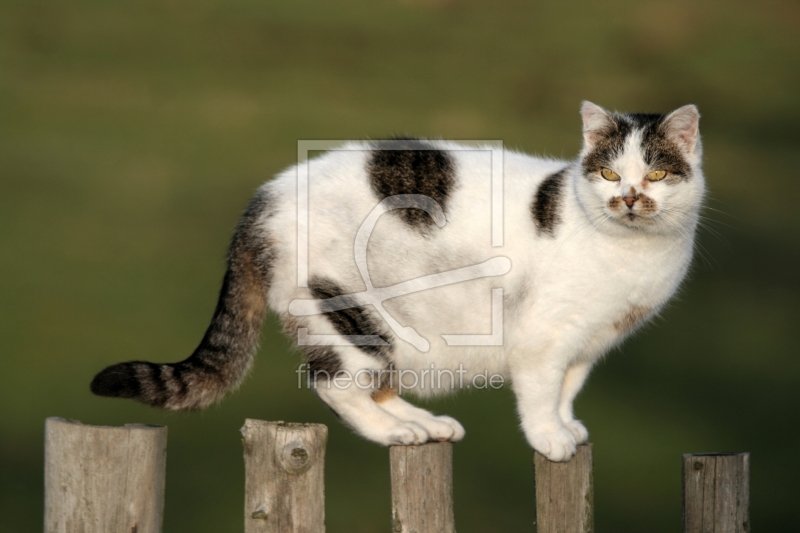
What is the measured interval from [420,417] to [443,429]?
0.13m

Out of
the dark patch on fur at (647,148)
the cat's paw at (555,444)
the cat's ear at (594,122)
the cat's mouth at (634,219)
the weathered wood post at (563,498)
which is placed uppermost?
the cat's ear at (594,122)

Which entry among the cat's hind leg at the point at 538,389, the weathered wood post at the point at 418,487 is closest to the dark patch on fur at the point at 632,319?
the cat's hind leg at the point at 538,389

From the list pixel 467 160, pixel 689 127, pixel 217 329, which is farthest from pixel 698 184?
pixel 217 329

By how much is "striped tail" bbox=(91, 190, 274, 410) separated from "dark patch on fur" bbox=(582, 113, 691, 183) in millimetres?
1113

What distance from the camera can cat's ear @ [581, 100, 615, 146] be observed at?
113 inches

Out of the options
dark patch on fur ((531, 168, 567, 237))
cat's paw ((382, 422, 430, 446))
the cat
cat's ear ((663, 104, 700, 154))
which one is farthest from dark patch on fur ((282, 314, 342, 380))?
cat's ear ((663, 104, 700, 154))

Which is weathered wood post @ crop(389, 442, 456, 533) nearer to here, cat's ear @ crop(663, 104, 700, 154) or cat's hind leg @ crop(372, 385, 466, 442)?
cat's hind leg @ crop(372, 385, 466, 442)

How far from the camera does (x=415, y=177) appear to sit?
296cm

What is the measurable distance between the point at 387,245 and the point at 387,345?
0.35m

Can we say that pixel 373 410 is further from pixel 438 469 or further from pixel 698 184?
pixel 698 184

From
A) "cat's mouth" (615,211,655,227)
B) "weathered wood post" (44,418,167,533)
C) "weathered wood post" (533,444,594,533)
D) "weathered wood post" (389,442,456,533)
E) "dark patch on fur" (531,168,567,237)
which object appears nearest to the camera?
"weathered wood post" (44,418,167,533)

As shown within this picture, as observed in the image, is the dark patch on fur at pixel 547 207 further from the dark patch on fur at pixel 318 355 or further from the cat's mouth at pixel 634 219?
the dark patch on fur at pixel 318 355

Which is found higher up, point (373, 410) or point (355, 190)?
point (355, 190)

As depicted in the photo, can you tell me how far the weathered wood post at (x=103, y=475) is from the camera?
2.28 m
